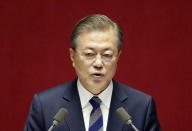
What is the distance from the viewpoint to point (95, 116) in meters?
2.20

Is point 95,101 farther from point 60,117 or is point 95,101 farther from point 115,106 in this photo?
point 60,117

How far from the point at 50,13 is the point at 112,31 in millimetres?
877

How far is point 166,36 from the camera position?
3.03m

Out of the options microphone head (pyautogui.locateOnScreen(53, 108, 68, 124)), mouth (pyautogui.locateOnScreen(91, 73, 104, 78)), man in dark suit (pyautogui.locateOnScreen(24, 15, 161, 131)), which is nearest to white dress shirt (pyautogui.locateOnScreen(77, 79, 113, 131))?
man in dark suit (pyautogui.locateOnScreen(24, 15, 161, 131))

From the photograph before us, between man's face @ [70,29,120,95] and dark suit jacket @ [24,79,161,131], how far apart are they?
0.42ft

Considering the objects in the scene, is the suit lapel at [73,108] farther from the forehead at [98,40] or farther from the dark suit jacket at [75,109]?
the forehead at [98,40]

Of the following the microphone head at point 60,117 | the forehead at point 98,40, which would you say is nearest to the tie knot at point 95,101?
the forehead at point 98,40

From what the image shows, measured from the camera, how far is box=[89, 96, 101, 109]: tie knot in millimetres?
2238

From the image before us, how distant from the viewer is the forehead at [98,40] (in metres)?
2.16

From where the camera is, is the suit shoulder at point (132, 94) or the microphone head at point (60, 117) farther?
the suit shoulder at point (132, 94)

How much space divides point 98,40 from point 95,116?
1.23 ft

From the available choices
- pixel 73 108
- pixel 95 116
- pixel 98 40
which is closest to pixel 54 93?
pixel 73 108

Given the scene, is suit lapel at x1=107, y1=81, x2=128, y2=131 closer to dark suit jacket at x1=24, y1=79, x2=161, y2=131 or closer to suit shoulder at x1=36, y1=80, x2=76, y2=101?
dark suit jacket at x1=24, y1=79, x2=161, y2=131

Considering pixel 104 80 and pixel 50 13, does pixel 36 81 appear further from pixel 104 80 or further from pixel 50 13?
pixel 104 80
